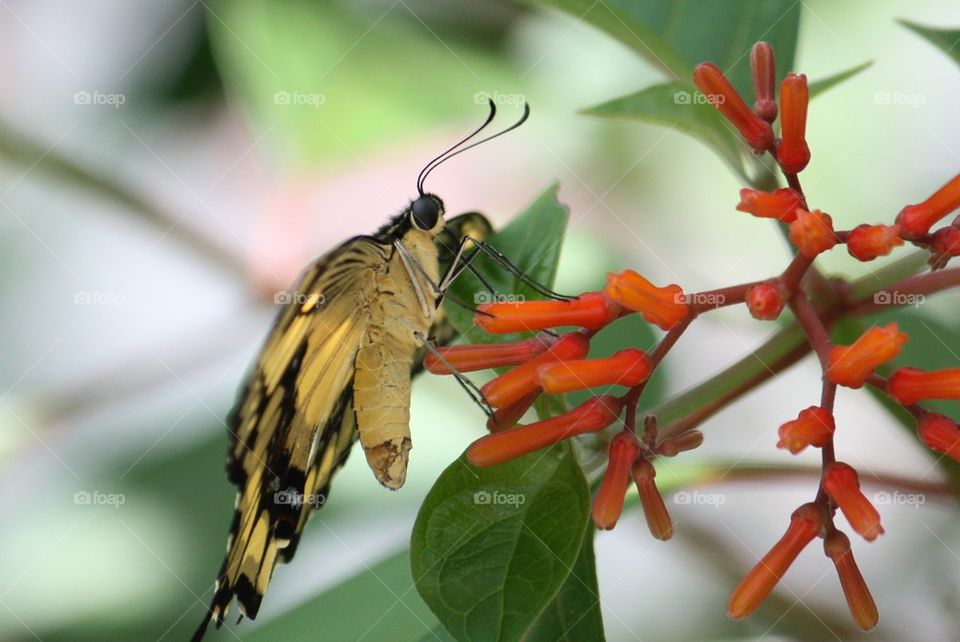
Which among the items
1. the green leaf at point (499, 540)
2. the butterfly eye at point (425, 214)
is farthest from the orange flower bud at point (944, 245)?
the butterfly eye at point (425, 214)

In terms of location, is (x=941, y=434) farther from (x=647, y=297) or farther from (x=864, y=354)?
(x=647, y=297)

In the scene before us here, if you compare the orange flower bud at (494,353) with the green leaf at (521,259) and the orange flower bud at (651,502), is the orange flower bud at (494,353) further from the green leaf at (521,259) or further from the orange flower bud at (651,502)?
the orange flower bud at (651,502)

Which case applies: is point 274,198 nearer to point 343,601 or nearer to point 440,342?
point 440,342

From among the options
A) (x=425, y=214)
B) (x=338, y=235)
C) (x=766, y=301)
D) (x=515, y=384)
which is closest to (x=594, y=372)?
(x=515, y=384)

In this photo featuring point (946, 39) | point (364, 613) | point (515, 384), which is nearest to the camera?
point (515, 384)

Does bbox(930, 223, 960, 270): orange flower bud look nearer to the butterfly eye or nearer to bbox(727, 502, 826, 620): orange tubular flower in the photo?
bbox(727, 502, 826, 620): orange tubular flower

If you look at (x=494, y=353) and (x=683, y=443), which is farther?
(x=494, y=353)
